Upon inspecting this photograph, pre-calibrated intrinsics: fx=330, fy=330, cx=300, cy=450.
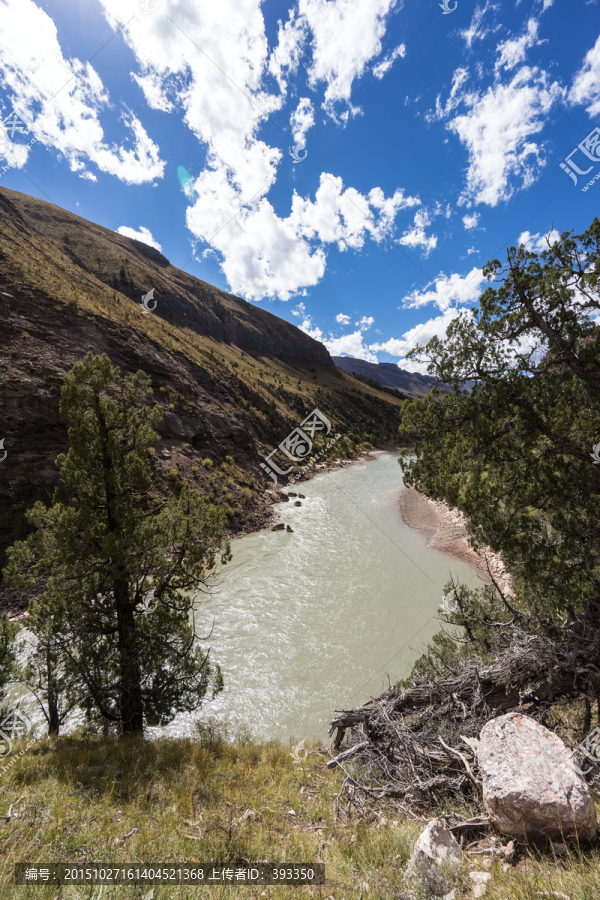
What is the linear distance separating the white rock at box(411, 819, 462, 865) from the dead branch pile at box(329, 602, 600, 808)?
42.6 inches

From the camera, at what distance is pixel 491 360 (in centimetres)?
602

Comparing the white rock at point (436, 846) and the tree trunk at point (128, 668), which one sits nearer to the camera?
the white rock at point (436, 846)

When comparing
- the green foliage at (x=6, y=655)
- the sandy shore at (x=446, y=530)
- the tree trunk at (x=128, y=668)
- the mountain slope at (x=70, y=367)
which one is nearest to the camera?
the green foliage at (x=6, y=655)

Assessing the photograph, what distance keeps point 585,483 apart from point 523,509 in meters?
1.02

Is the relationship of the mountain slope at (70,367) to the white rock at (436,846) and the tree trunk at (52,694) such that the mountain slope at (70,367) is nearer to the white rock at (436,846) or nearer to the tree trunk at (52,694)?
the tree trunk at (52,694)

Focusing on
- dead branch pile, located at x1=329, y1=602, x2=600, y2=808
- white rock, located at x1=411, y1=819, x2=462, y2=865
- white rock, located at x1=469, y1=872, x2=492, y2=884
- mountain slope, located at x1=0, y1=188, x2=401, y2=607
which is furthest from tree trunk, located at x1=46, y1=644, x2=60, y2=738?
mountain slope, located at x1=0, y1=188, x2=401, y2=607

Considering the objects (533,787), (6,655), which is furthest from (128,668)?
(533,787)

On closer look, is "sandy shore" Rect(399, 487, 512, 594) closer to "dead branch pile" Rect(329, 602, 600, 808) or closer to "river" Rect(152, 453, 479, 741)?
"river" Rect(152, 453, 479, 741)

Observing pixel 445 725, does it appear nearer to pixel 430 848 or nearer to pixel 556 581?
pixel 430 848

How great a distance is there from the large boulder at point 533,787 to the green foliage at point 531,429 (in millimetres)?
2026

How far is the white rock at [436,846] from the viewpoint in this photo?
3717 mm

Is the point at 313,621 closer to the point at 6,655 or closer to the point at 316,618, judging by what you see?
the point at 316,618

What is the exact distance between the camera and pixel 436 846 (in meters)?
3.84

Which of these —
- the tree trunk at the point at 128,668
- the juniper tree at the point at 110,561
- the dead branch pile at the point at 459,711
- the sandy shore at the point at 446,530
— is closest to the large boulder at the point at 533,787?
the dead branch pile at the point at 459,711
